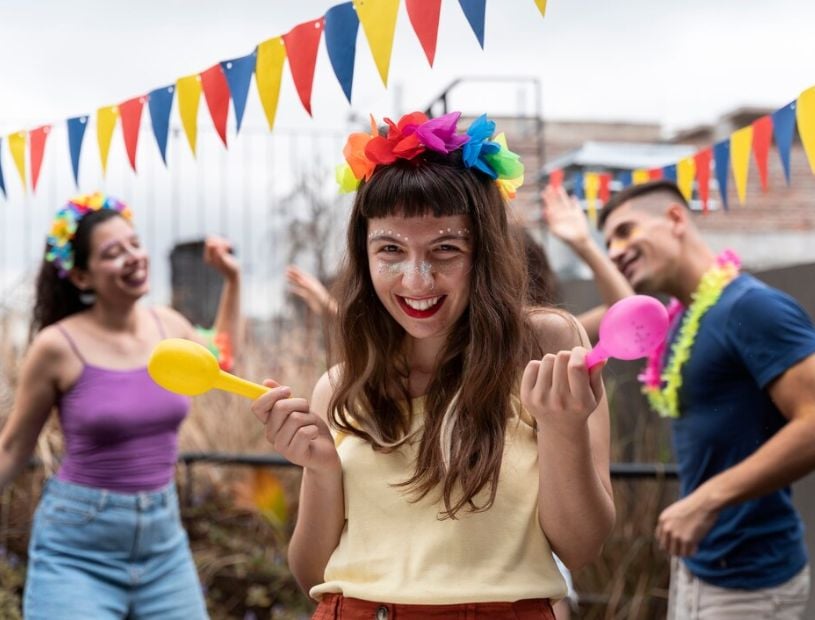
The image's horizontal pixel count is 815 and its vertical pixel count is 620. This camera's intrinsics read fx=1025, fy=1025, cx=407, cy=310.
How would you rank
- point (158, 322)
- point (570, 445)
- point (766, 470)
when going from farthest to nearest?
1. point (158, 322)
2. point (766, 470)
3. point (570, 445)

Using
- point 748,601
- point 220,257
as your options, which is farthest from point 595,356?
point 220,257

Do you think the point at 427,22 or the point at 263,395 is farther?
the point at 427,22

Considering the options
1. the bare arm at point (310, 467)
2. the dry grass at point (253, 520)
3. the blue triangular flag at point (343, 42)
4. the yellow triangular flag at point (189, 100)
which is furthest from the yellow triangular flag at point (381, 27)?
the dry grass at point (253, 520)

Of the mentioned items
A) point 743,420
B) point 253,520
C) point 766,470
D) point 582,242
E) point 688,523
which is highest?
point 582,242

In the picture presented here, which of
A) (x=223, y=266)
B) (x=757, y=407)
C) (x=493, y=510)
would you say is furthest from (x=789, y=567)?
(x=223, y=266)

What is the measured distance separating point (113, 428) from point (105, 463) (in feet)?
0.39

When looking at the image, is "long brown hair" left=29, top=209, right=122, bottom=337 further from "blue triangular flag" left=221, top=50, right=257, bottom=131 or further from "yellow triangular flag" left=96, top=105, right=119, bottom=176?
"blue triangular flag" left=221, top=50, right=257, bottom=131

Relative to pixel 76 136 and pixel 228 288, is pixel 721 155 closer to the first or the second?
pixel 228 288

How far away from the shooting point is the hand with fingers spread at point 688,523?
2555mm

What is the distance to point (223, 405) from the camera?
19.3 feet

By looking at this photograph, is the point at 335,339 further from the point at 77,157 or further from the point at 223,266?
the point at 223,266

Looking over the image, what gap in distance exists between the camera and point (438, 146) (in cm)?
187

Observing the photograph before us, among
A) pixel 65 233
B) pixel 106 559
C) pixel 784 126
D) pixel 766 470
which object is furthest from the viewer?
pixel 65 233

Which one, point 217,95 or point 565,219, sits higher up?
point 217,95
